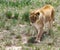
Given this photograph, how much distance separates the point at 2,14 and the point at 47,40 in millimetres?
2546

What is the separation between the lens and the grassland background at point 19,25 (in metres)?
8.33

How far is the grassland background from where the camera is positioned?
833 centimetres

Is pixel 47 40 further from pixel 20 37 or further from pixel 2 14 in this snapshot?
pixel 2 14

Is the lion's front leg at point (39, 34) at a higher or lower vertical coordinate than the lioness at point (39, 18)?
lower

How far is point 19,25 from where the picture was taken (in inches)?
388

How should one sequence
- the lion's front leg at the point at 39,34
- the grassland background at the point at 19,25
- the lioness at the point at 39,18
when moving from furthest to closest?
the lion's front leg at the point at 39,34, the lioness at the point at 39,18, the grassland background at the point at 19,25

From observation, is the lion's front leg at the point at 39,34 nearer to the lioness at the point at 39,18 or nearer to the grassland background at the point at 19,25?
the lioness at the point at 39,18

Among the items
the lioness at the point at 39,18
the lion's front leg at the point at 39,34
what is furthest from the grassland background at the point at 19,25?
the lioness at the point at 39,18

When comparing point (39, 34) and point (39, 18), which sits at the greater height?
point (39, 18)

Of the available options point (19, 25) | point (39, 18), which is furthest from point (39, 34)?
point (19, 25)

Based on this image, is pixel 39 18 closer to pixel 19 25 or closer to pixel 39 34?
pixel 39 34

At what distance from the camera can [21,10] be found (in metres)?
11.4

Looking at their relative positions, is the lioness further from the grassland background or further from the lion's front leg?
the grassland background

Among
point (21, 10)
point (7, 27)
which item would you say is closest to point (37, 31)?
point (7, 27)
